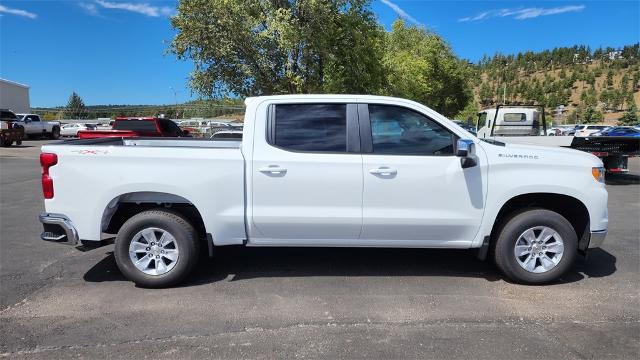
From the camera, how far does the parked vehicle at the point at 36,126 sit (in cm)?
3428

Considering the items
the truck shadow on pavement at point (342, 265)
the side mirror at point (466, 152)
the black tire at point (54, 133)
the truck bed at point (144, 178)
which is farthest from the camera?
the black tire at point (54, 133)

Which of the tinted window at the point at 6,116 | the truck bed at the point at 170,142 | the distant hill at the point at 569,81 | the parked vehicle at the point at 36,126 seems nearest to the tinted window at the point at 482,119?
the truck bed at the point at 170,142

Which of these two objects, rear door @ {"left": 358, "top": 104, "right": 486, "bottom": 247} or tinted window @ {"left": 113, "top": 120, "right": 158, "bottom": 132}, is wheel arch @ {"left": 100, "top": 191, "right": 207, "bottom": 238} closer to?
rear door @ {"left": 358, "top": 104, "right": 486, "bottom": 247}

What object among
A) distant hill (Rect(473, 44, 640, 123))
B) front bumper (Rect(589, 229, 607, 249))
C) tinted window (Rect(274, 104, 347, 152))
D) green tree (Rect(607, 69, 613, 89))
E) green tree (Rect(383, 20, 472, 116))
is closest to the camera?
tinted window (Rect(274, 104, 347, 152))

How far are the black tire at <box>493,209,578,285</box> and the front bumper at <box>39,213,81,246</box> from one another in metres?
4.28

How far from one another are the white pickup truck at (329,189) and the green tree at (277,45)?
1007 centimetres

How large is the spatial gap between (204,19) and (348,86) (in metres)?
5.24

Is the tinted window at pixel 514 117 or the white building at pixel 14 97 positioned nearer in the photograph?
the tinted window at pixel 514 117

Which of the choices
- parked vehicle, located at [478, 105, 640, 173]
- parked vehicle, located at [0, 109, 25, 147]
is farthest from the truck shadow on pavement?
parked vehicle, located at [0, 109, 25, 147]

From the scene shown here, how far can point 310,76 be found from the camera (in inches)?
620

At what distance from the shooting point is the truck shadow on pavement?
523 cm

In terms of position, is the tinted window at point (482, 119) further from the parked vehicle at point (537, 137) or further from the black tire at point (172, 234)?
the black tire at point (172, 234)

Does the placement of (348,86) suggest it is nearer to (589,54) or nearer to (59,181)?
(59,181)

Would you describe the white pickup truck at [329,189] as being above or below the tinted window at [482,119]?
below
